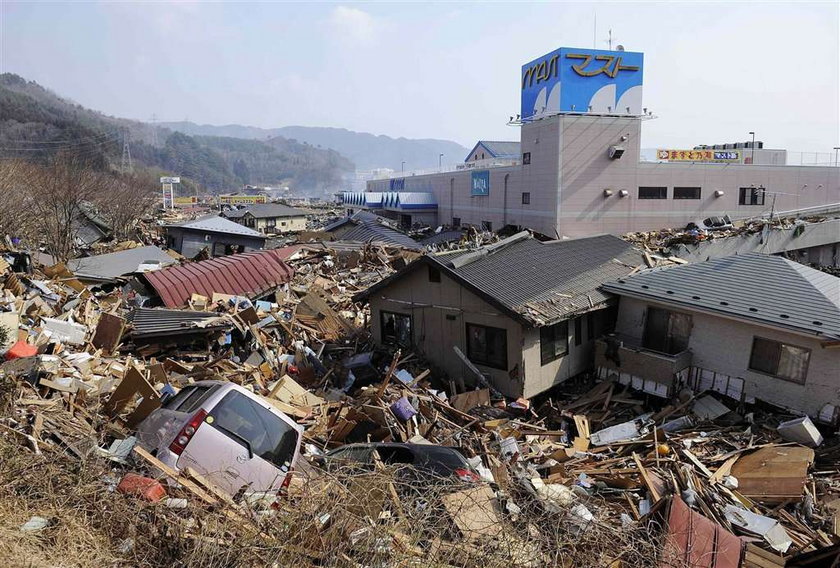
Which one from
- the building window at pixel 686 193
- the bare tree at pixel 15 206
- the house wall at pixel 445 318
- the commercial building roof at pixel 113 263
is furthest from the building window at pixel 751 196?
the bare tree at pixel 15 206

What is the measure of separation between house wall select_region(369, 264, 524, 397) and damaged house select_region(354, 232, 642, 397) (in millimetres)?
25

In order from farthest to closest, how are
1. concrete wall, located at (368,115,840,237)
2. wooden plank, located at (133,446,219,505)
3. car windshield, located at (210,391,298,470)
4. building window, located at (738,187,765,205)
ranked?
building window, located at (738,187,765,205)
concrete wall, located at (368,115,840,237)
car windshield, located at (210,391,298,470)
wooden plank, located at (133,446,219,505)

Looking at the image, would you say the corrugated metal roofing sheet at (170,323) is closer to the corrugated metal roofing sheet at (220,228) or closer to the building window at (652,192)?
the corrugated metal roofing sheet at (220,228)

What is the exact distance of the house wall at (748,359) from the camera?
1128cm

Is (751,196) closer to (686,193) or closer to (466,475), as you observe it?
(686,193)

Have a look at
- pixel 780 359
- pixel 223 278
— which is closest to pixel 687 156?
pixel 780 359

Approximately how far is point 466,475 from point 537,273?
801cm

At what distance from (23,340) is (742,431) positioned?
15.8m

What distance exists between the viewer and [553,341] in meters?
13.7

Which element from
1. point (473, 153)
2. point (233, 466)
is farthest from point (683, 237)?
point (473, 153)

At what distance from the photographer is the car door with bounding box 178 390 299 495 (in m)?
6.94

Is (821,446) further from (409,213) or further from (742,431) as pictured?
(409,213)

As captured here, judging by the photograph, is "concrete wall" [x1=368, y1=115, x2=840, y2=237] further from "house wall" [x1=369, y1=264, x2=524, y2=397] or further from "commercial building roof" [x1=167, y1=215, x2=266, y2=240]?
"house wall" [x1=369, y1=264, x2=524, y2=397]

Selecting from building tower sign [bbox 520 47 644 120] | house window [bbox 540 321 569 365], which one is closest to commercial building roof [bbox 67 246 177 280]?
house window [bbox 540 321 569 365]
